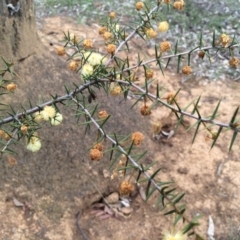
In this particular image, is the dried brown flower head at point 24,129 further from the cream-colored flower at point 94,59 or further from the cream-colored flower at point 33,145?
the cream-colored flower at point 94,59

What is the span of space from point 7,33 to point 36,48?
312 millimetres

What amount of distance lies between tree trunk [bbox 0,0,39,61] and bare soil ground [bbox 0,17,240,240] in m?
0.08

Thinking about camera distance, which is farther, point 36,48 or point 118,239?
point 36,48

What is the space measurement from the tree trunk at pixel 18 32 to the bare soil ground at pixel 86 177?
0.27 feet

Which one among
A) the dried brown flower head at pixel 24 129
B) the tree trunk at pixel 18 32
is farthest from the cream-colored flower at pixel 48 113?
the tree trunk at pixel 18 32

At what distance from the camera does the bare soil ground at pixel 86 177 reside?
2.27 metres

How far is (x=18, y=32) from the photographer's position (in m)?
2.54

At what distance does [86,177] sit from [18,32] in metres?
0.91

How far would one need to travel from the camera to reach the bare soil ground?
227 cm

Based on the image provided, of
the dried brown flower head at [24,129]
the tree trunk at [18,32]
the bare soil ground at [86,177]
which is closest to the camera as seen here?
the dried brown flower head at [24,129]

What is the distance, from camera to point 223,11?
454 centimetres

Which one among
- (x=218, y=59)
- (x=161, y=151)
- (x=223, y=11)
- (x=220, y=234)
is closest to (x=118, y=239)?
(x=220, y=234)

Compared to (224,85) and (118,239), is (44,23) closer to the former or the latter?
(224,85)

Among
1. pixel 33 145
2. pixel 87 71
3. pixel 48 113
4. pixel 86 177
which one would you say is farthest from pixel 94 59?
pixel 86 177
